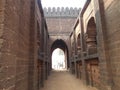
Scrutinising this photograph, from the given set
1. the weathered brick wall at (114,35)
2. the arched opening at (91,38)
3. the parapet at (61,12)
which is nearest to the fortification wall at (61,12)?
the parapet at (61,12)

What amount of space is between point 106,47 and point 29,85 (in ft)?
11.6

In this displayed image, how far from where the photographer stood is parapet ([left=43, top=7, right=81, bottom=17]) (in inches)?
803

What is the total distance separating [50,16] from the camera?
2023cm

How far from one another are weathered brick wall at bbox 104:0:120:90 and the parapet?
15.7m

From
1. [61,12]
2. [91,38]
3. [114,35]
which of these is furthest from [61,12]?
[114,35]

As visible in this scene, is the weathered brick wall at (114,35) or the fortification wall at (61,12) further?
Result: the fortification wall at (61,12)

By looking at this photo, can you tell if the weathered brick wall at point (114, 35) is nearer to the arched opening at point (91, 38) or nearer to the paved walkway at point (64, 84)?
the arched opening at point (91, 38)

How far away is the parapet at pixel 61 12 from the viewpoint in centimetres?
2040

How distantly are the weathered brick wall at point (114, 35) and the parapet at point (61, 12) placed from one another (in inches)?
618

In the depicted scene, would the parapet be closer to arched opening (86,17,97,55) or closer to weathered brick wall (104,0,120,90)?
arched opening (86,17,97,55)

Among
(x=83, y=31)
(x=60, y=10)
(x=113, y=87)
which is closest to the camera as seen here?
(x=113, y=87)

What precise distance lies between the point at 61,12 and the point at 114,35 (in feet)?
55.6

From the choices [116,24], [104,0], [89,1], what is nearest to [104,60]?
[116,24]

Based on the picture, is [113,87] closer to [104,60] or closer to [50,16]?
[104,60]
